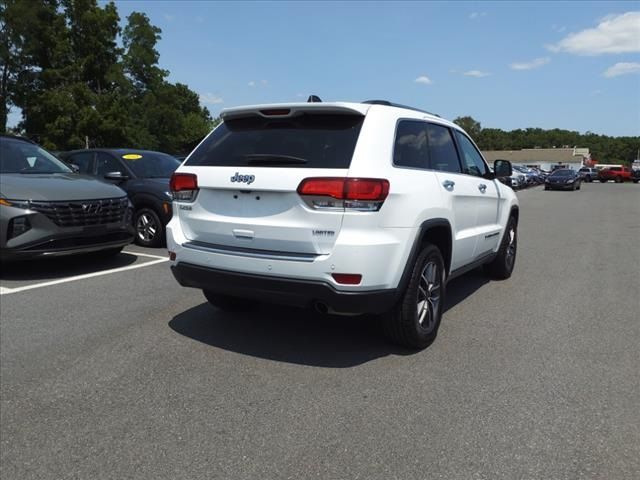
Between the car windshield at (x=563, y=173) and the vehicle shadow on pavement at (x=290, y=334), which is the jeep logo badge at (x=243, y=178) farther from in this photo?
the car windshield at (x=563, y=173)

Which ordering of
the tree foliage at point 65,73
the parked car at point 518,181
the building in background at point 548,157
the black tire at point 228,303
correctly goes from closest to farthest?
the black tire at point 228,303 → the parked car at point 518,181 → the tree foliage at point 65,73 → the building in background at point 548,157

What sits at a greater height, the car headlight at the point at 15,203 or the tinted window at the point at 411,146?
the tinted window at the point at 411,146

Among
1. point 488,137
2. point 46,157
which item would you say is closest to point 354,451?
point 46,157

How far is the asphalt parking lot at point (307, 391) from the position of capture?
2699 millimetres

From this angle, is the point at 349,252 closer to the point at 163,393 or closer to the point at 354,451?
the point at 354,451

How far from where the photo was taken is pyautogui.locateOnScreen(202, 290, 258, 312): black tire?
488 centimetres

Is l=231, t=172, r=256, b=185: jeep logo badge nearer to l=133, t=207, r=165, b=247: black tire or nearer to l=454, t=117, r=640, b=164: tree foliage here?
l=133, t=207, r=165, b=247: black tire

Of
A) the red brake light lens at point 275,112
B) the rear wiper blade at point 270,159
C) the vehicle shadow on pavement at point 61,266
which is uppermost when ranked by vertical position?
the red brake light lens at point 275,112

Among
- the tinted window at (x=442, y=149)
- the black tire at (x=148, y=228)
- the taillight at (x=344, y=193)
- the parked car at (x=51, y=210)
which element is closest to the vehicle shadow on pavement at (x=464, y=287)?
the tinted window at (x=442, y=149)

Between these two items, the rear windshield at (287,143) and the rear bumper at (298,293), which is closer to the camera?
the rear bumper at (298,293)

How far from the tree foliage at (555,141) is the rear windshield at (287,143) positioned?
142438mm

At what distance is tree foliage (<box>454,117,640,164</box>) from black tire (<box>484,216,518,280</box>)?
456 ft

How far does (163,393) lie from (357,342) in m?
1.57

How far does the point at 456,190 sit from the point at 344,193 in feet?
5.21
